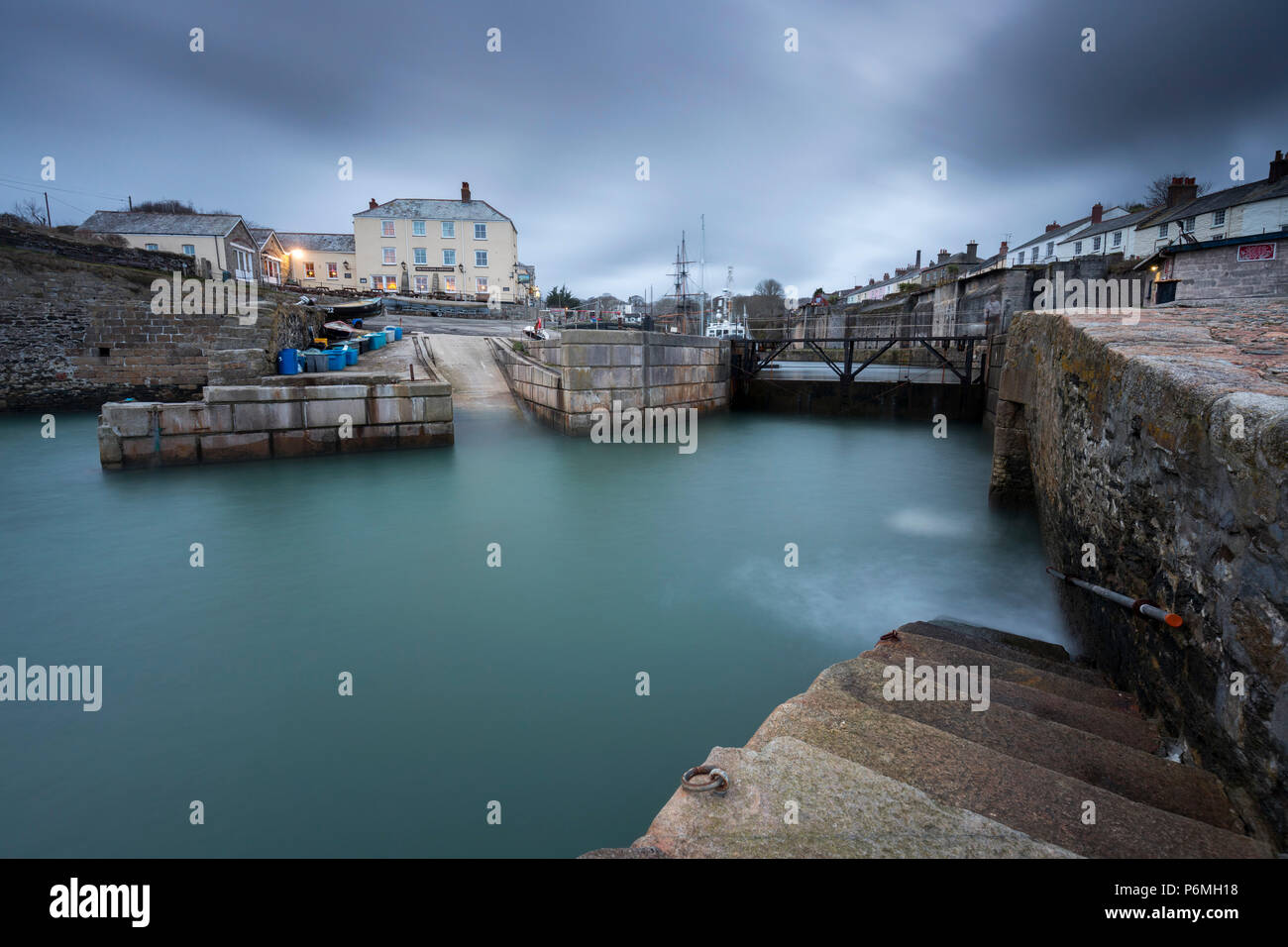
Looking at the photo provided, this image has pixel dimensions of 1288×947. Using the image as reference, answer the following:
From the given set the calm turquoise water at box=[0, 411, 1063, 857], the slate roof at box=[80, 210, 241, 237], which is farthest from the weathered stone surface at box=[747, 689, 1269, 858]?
the slate roof at box=[80, 210, 241, 237]

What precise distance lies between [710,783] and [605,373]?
12256 mm

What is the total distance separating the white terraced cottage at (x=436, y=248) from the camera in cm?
4581

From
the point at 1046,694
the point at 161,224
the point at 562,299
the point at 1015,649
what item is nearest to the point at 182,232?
the point at 161,224

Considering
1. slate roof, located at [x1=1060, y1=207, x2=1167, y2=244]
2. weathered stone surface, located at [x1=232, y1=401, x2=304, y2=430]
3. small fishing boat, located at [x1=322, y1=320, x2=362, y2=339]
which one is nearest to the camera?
weathered stone surface, located at [x1=232, y1=401, x2=304, y2=430]

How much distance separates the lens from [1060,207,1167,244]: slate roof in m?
31.0

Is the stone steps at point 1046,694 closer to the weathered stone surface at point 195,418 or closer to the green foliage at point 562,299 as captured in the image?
the weathered stone surface at point 195,418

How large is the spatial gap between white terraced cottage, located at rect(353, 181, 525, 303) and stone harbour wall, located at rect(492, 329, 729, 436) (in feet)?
105

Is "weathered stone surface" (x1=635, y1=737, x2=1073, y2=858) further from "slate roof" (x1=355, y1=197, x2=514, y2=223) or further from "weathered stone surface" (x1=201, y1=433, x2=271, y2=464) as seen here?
"slate roof" (x1=355, y1=197, x2=514, y2=223)

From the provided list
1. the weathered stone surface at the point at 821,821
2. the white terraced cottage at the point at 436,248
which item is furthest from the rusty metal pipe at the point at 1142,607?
the white terraced cottage at the point at 436,248

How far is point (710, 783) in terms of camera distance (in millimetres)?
1972

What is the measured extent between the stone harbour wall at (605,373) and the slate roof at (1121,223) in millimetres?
28324

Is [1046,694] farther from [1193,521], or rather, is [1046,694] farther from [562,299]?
[562,299]
